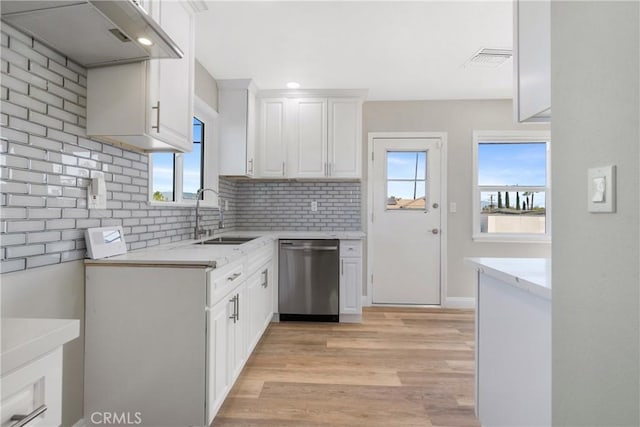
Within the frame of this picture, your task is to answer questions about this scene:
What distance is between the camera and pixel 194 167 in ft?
10.3

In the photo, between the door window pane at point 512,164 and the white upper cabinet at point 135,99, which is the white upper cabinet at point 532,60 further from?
the door window pane at point 512,164

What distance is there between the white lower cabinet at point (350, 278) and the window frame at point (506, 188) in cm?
A: 155

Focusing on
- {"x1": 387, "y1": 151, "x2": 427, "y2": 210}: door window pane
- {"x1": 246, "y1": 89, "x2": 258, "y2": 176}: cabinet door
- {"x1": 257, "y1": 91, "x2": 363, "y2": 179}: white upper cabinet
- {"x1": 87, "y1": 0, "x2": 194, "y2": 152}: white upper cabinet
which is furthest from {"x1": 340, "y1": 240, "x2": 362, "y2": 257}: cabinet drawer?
{"x1": 87, "y1": 0, "x2": 194, "y2": 152}: white upper cabinet

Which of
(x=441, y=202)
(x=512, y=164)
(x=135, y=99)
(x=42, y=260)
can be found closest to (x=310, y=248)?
(x=441, y=202)

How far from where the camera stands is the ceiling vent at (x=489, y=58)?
105 inches

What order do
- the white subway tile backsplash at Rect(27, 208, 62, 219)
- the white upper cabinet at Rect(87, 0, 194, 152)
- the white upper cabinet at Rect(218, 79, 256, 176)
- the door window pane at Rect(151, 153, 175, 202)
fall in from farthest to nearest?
the white upper cabinet at Rect(218, 79, 256, 176) → the door window pane at Rect(151, 153, 175, 202) → the white upper cabinet at Rect(87, 0, 194, 152) → the white subway tile backsplash at Rect(27, 208, 62, 219)

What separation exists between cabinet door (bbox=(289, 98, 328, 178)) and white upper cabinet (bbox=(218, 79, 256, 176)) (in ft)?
1.65

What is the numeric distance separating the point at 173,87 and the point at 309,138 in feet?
6.40

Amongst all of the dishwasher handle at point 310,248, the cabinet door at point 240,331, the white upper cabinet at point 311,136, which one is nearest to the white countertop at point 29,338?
the cabinet door at point 240,331

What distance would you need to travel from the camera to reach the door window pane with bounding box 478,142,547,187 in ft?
12.7

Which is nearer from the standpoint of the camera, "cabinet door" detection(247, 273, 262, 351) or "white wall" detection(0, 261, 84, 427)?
"white wall" detection(0, 261, 84, 427)

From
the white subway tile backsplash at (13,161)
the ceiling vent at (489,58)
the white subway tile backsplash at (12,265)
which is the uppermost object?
the ceiling vent at (489,58)

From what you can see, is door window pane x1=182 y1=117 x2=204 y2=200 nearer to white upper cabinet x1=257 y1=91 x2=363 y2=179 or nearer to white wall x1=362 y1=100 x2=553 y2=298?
white upper cabinet x1=257 y1=91 x2=363 y2=179

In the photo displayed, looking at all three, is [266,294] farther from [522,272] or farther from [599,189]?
[599,189]
